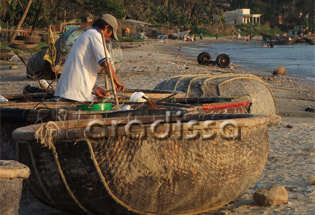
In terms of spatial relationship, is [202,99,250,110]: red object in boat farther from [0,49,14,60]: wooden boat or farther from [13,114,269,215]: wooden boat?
[0,49,14,60]: wooden boat

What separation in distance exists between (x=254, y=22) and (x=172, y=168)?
375 feet

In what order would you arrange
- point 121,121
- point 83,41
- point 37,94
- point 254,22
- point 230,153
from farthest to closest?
point 254,22, point 37,94, point 83,41, point 121,121, point 230,153

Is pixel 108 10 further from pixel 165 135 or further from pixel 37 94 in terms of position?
pixel 165 135

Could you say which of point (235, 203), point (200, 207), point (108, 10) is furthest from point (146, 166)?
point (108, 10)

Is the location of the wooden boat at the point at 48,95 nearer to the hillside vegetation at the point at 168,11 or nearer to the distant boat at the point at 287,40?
the hillside vegetation at the point at 168,11

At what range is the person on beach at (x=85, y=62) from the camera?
6.05 meters

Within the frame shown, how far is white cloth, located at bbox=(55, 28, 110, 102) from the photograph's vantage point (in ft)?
19.8

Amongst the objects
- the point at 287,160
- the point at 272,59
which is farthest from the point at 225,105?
the point at 272,59

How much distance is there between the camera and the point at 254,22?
114 m

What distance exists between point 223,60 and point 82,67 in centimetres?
1836

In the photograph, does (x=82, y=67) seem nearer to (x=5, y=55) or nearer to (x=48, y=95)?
(x=48, y=95)

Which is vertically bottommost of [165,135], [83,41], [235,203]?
[235,203]

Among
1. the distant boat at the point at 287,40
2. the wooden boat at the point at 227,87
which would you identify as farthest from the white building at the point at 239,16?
the wooden boat at the point at 227,87

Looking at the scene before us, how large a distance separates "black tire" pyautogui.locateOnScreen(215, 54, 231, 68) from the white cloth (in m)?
18.0
